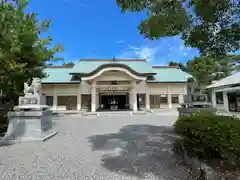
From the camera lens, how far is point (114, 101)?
24.8 m

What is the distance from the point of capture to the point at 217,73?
96.7 feet

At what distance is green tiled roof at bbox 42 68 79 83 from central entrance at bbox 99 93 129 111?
5.30 meters

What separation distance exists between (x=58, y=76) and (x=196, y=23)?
2197 centimetres

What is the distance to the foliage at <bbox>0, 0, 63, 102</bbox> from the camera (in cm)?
913

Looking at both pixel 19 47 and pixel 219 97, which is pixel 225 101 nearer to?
pixel 219 97

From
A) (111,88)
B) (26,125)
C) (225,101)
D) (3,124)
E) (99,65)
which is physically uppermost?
(99,65)

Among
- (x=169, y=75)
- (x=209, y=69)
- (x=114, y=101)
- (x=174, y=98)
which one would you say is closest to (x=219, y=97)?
(x=174, y=98)

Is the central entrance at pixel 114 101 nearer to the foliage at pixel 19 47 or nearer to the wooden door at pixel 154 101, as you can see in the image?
the wooden door at pixel 154 101

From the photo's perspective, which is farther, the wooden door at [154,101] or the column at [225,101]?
the wooden door at [154,101]

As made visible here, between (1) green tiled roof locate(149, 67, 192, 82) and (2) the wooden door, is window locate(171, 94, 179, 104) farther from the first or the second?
(1) green tiled roof locate(149, 67, 192, 82)

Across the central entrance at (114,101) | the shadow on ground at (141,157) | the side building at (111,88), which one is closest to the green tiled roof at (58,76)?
the side building at (111,88)

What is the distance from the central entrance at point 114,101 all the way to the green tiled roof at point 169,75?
531 centimetres

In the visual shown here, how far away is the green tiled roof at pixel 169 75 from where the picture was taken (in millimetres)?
24020

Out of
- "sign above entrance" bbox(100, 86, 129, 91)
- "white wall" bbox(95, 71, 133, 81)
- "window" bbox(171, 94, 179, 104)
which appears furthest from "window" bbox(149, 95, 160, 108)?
"white wall" bbox(95, 71, 133, 81)
